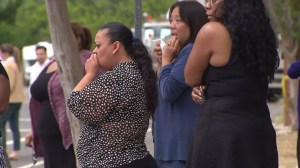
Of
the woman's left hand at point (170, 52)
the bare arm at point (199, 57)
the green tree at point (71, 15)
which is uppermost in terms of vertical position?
the bare arm at point (199, 57)

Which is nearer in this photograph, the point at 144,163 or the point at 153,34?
the point at 144,163

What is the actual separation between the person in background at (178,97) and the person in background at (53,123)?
1836mm

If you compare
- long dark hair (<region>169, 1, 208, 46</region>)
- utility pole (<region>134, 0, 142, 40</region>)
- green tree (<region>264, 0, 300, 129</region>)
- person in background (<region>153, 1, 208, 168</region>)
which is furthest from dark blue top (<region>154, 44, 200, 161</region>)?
green tree (<region>264, 0, 300, 129</region>)

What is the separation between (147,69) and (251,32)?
78 cm

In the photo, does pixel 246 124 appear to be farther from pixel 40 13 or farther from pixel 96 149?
pixel 40 13

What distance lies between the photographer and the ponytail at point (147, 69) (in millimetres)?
5266

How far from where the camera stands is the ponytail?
17.3 feet

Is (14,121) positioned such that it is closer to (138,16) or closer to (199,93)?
(138,16)

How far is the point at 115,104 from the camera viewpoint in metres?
5.05

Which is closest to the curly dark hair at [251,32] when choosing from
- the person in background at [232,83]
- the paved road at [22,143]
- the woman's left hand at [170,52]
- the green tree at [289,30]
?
the person in background at [232,83]

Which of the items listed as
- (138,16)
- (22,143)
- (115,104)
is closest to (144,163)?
(115,104)

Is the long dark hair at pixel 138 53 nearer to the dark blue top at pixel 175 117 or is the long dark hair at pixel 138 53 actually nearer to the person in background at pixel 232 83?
the dark blue top at pixel 175 117

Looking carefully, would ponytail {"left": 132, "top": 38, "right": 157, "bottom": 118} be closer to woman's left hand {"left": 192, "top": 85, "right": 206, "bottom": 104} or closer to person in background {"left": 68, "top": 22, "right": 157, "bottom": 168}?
person in background {"left": 68, "top": 22, "right": 157, "bottom": 168}

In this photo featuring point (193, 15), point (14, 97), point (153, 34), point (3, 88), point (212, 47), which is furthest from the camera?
point (153, 34)
